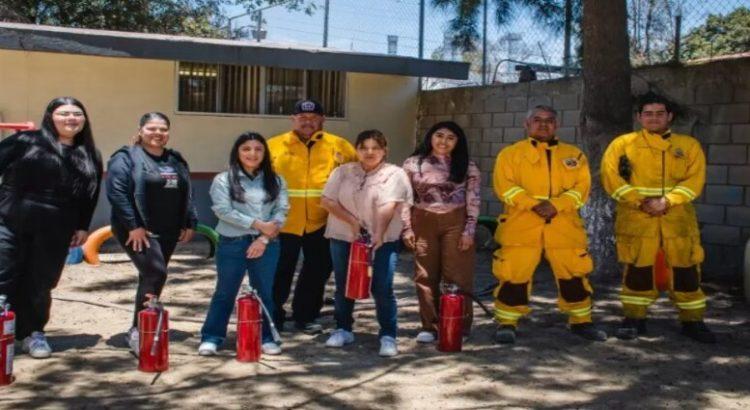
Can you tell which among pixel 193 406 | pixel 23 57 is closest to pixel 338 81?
pixel 23 57

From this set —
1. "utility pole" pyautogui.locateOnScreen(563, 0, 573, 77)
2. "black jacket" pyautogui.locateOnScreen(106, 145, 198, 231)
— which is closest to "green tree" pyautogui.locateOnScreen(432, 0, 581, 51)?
"utility pole" pyautogui.locateOnScreen(563, 0, 573, 77)

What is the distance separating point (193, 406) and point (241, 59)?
314 inches

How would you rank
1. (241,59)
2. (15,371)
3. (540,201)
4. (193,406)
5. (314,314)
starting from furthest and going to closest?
(241,59), (314,314), (540,201), (15,371), (193,406)

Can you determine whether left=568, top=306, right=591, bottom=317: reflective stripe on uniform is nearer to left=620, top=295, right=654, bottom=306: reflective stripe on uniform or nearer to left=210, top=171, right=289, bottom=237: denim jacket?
left=620, top=295, right=654, bottom=306: reflective stripe on uniform

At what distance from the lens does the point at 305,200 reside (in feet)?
21.0

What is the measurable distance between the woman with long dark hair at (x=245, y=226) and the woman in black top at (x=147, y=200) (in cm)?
33

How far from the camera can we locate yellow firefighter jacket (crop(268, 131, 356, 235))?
6414mm

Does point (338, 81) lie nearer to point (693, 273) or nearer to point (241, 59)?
point (241, 59)

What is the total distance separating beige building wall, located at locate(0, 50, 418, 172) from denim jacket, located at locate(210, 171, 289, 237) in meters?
6.94

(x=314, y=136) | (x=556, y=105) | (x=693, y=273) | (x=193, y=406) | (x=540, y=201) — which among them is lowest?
(x=193, y=406)

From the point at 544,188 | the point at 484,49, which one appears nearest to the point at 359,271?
the point at 544,188

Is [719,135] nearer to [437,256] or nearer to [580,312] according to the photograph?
[580,312]

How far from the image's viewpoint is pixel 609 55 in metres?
8.65

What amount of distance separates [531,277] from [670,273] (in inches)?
42.2
